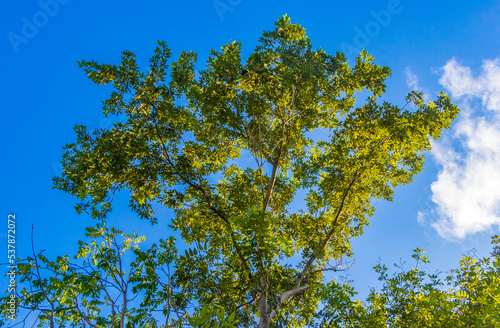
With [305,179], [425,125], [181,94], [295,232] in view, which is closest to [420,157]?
[425,125]

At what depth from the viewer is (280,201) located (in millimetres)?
11680

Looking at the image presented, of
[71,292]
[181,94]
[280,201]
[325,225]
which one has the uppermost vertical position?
[181,94]

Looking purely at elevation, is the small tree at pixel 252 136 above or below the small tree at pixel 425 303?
above

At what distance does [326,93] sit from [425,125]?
3.49m

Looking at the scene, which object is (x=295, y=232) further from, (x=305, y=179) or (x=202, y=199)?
(x=202, y=199)

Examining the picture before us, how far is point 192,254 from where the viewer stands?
5.49 meters

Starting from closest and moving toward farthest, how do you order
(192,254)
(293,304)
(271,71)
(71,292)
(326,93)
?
1. (192,254)
2. (71,292)
3. (271,71)
4. (326,93)
5. (293,304)

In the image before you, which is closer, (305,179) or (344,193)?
(344,193)

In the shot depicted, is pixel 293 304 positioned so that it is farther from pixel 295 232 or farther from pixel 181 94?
pixel 181 94

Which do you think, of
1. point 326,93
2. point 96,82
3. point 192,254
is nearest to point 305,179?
point 326,93

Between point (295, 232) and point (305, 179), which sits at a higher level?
point (305, 179)

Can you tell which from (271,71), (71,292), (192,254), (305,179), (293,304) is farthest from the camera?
(305,179)

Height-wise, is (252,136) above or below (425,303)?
above

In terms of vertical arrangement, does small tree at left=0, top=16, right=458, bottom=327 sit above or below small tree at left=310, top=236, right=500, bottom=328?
above
